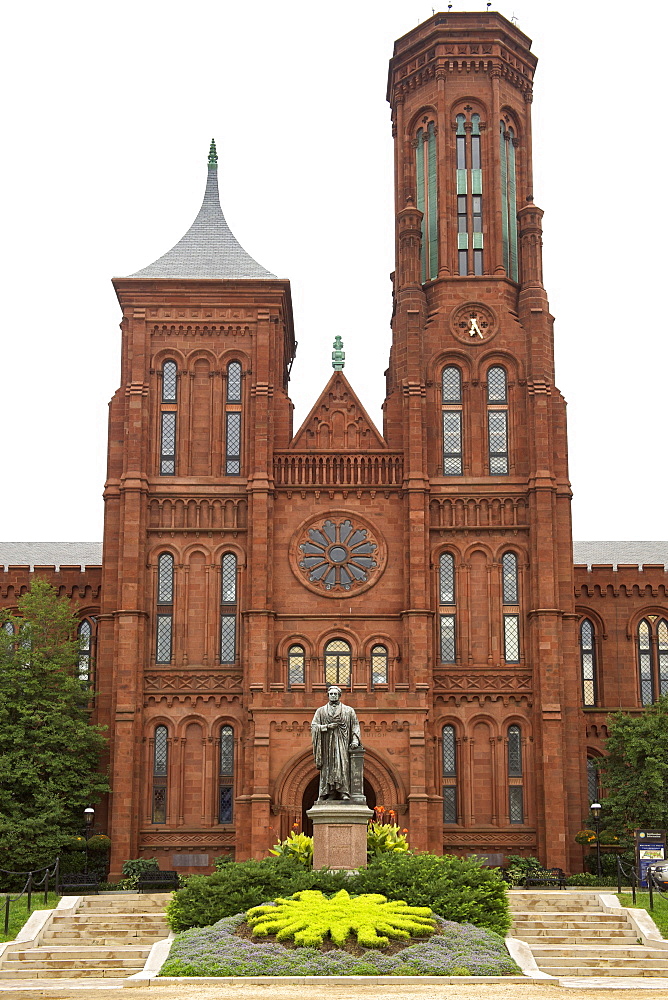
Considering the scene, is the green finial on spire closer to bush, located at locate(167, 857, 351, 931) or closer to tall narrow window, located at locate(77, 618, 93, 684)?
tall narrow window, located at locate(77, 618, 93, 684)

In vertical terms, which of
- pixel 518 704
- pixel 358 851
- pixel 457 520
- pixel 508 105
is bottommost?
pixel 358 851

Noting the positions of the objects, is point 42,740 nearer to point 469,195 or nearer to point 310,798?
point 310,798

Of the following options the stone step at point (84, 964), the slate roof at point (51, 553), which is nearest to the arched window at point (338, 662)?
the slate roof at point (51, 553)

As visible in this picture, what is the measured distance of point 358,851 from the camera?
3250 cm

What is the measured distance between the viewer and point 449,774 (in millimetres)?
48719

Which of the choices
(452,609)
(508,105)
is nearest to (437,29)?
(508,105)

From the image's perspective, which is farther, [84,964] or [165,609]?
[165,609]

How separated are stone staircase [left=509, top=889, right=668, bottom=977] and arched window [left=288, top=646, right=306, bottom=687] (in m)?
14.1

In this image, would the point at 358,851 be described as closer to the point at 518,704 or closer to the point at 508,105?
the point at 518,704

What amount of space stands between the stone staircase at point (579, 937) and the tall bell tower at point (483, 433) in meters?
11.1

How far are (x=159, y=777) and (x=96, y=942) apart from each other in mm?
16582

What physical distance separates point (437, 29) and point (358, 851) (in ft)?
117

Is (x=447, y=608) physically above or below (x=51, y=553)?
below

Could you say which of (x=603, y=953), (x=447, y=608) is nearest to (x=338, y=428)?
(x=447, y=608)
